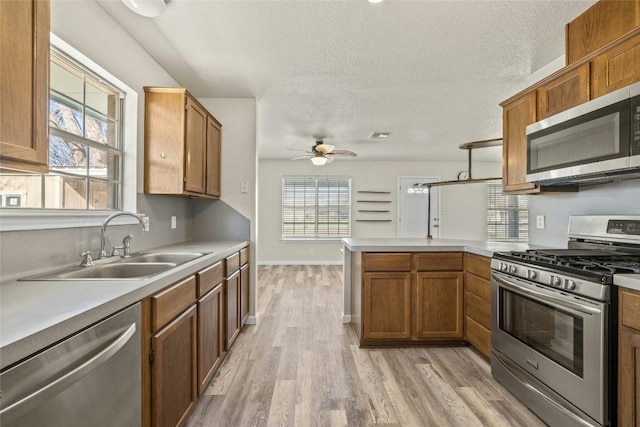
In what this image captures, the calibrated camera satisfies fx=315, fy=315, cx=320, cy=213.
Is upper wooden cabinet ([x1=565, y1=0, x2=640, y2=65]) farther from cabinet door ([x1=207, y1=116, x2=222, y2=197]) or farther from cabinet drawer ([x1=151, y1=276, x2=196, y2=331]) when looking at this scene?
cabinet door ([x1=207, y1=116, x2=222, y2=197])

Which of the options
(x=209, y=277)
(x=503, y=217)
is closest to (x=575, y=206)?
(x=209, y=277)

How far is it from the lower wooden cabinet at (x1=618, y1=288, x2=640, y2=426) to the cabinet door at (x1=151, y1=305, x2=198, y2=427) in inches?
79.7

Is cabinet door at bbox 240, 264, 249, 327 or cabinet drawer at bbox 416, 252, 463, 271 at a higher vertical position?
cabinet drawer at bbox 416, 252, 463, 271

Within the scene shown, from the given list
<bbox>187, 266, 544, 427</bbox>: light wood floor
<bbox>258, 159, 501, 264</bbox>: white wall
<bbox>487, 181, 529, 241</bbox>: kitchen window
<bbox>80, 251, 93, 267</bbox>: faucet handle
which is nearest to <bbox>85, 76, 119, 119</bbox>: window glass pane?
<bbox>80, 251, 93, 267</bbox>: faucet handle

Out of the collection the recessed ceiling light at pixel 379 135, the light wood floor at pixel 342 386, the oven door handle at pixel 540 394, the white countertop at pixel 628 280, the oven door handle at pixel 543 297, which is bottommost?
the light wood floor at pixel 342 386

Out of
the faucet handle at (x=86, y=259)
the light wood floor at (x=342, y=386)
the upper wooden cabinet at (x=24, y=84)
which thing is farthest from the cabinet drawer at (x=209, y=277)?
the upper wooden cabinet at (x=24, y=84)

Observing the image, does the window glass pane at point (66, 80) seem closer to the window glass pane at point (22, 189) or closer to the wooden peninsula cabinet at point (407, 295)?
the window glass pane at point (22, 189)

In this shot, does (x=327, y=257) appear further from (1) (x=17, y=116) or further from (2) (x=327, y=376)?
(1) (x=17, y=116)

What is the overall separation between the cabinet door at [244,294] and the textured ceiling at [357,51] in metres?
1.87

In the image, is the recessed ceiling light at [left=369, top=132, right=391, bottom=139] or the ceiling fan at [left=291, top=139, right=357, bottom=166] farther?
the recessed ceiling light at [left=369, top=132, right=391, bottom=139]

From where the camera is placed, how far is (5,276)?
4.27ft

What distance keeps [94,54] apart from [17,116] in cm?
124

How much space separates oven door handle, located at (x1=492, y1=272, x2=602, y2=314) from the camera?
5.01 ft

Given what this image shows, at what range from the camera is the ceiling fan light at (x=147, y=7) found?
6.04ft
